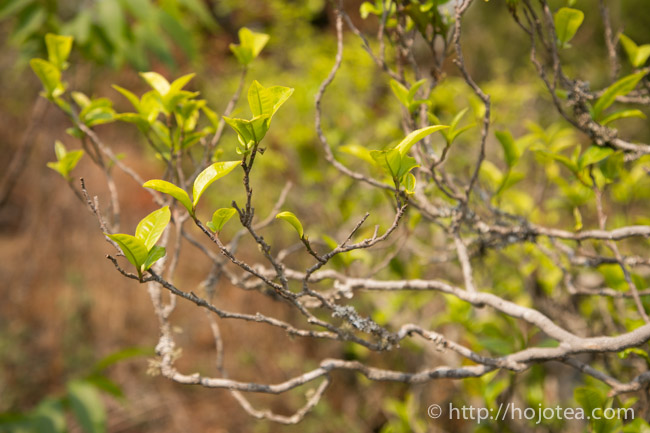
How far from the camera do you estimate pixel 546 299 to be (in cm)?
157

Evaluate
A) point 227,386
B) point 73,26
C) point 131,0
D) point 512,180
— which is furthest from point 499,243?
point 73,26

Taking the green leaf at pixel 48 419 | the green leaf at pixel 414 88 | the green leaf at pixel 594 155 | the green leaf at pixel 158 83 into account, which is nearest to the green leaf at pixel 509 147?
the green leaf at pixel 594 155

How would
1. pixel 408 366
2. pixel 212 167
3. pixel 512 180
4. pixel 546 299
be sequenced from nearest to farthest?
pixel 212 167, pixel 512 180, pixel 546 299, pixel 408 366

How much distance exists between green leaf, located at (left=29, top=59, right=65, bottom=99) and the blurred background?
468 mm

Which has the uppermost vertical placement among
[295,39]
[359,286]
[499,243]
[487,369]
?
[295,39]

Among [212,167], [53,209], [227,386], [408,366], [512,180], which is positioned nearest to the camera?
[212,167]

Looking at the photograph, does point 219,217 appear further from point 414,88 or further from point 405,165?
point 414,88

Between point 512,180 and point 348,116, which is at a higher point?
point 348,116

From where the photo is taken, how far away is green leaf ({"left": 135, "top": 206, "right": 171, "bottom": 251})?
70cm

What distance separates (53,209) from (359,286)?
4555 mm

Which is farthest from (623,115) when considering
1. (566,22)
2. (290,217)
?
(290,217)

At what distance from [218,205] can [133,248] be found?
2.59 metres

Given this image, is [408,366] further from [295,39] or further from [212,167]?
[295,39]

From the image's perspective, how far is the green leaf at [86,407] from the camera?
4.37 feet
